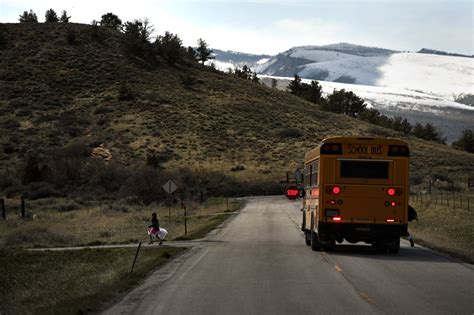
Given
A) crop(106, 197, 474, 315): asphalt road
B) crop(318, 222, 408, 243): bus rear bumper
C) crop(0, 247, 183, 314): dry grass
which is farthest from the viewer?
crop(318, 222, 408, 243): bus rear bumper

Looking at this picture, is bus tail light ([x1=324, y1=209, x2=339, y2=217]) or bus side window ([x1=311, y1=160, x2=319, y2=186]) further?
bus side window ([x1=311, y1=160, x2=319, y2=186])

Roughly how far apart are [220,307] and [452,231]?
20.0 m

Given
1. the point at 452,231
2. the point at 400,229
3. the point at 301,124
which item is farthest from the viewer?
the point at 301,124

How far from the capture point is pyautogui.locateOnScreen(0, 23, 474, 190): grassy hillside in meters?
80.3

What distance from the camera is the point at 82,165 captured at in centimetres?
6838

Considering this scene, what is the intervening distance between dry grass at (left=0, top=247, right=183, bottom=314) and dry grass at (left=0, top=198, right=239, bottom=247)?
5116mm

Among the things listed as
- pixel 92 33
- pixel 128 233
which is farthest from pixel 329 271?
pixel 92 33

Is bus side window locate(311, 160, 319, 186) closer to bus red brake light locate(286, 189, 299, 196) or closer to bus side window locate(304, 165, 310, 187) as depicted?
bus side window locate(304, 165, 310, 187)

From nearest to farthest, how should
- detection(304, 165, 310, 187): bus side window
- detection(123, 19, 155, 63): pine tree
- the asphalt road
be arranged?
the asphalt road < detection(304, 165, 310, 187): bus side window < detection(123, 19, 155, 63): pine tree

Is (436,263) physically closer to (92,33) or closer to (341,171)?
(341,171)

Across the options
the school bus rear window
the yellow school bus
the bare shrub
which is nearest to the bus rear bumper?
the yellow school bus

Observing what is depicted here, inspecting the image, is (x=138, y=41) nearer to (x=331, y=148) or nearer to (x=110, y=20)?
(x=110, y=20)

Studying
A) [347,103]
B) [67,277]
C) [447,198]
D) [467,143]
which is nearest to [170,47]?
[347,103]

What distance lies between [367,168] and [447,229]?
11.5 m
